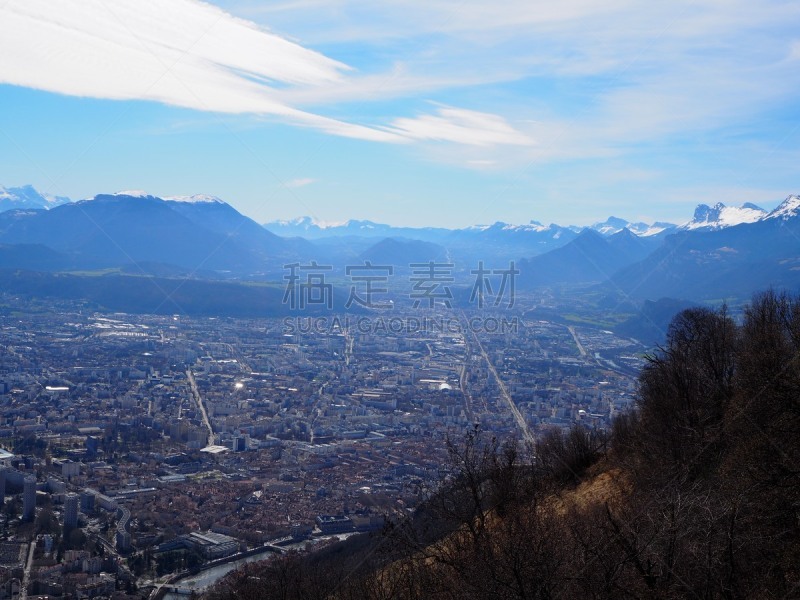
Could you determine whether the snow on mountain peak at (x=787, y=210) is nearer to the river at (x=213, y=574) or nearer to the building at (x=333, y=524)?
the building at (x=333, y=524)

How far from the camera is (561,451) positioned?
11.0 meters

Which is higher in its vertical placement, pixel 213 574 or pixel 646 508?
pixel 646 508

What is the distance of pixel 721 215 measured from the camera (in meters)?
98.1

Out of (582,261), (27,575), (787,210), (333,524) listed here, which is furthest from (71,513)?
(582,261)

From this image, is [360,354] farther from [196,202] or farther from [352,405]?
[196,202]

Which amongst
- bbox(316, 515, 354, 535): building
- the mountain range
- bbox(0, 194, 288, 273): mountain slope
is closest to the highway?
bbox(316, 515, 354, 535): building

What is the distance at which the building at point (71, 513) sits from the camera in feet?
48.8

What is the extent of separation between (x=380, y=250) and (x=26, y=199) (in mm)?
86433

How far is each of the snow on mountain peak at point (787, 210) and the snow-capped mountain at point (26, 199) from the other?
107218 millimetres

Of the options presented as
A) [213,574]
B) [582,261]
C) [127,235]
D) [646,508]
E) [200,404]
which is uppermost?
[127,235]

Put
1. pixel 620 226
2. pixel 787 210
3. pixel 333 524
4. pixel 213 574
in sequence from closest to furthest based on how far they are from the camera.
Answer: pixel 213 574, pixel 333 524, pixel 787 210, pixel 620 226

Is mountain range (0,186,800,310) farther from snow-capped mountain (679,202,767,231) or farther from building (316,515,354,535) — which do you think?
building (316,515,354,535)

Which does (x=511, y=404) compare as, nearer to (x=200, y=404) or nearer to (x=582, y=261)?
(x=200, y=404)

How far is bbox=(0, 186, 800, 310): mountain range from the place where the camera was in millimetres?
66000
